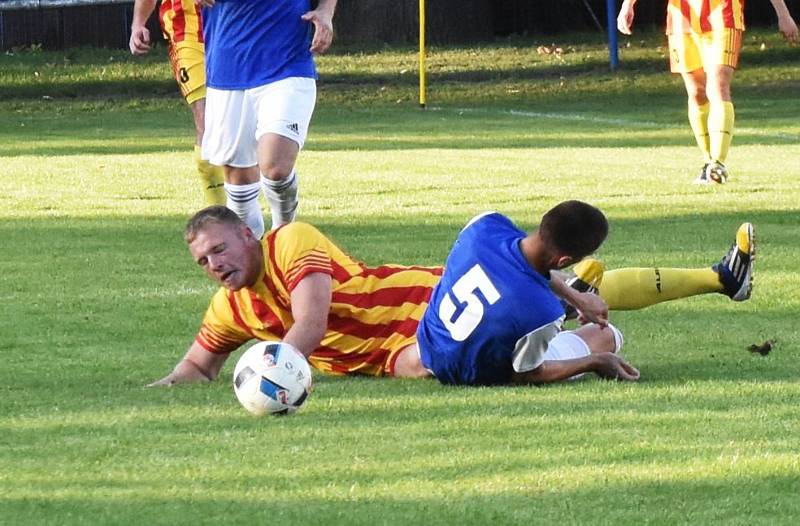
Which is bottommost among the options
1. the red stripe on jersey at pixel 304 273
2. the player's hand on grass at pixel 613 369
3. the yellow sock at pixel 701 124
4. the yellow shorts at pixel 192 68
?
the yellow sock at pixel 701 124

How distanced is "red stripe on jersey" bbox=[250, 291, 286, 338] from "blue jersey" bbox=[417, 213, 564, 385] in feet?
1.82

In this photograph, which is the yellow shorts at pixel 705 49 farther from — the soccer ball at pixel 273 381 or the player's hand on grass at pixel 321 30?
the soccer ball at pixel 273 381

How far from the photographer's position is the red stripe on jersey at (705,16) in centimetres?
1456

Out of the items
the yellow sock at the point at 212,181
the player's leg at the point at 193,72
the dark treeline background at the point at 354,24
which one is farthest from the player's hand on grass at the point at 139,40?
the dark treeline background at the point at 354,24

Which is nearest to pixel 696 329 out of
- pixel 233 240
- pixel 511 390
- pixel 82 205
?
A: pixel 511 390

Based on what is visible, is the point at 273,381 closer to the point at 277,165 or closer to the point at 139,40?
the point at 277,165

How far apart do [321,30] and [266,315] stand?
271 centimetres

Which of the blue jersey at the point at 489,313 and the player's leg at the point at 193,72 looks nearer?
the blue jersey at the point at 489,313

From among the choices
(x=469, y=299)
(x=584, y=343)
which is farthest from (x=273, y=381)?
(x=584, y=343)

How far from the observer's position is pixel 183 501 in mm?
4922

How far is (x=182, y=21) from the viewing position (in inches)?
470

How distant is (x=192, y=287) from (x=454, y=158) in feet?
25.3

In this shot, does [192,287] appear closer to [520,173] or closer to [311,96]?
[311,96]

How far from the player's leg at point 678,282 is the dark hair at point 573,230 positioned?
4.21 feet
